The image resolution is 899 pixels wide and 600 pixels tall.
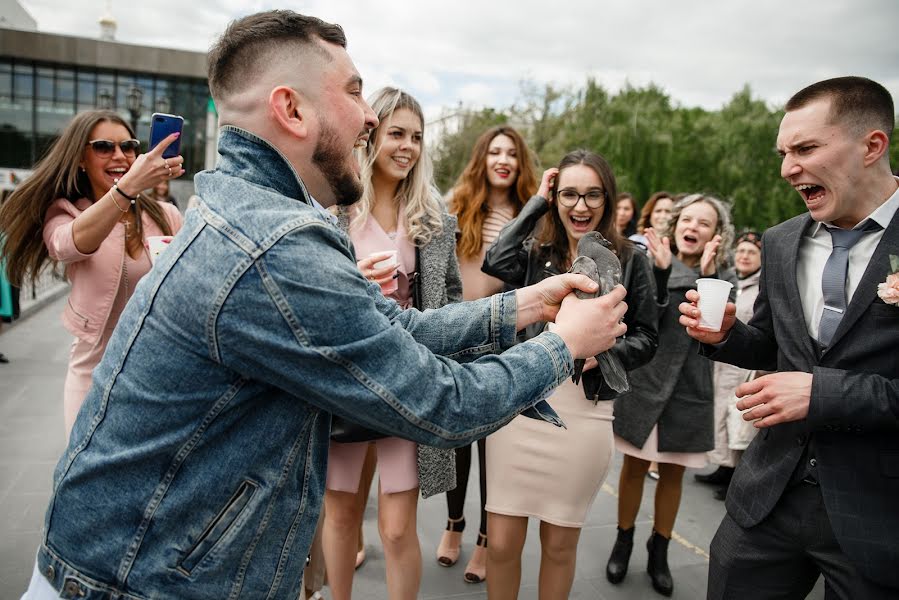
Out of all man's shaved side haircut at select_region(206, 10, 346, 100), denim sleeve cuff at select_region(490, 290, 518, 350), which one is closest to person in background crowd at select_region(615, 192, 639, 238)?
denim sleeve cuff at select_region(490, 290, 518, 350)

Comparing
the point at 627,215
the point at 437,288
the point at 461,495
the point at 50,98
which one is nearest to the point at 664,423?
the point at 461,495

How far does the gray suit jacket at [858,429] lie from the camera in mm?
2029

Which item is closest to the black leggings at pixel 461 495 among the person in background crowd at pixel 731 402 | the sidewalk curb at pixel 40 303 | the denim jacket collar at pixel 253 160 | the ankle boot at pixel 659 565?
the ankle boot at pixel 659 565

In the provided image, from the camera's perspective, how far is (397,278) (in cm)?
331

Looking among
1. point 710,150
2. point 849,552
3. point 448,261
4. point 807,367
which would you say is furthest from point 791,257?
point 710,150

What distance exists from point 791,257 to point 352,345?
187cm

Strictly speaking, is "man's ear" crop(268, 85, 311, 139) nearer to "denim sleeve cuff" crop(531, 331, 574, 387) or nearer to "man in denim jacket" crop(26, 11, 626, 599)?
"man in denim jacket" crop(26, 11, 626, 599)

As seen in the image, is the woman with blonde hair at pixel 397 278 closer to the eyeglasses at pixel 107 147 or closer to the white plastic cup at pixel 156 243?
the white plastic cup at pixel 156 243

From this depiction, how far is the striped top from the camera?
4.32 metres

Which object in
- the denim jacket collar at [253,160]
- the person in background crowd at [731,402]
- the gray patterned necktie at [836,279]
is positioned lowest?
the person in background crowd at [731,402]

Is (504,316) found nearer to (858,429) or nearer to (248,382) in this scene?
(248,382)

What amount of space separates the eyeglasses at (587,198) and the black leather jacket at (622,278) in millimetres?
207

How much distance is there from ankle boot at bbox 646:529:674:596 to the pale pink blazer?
340 cm

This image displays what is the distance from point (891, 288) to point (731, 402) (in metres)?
4.07
